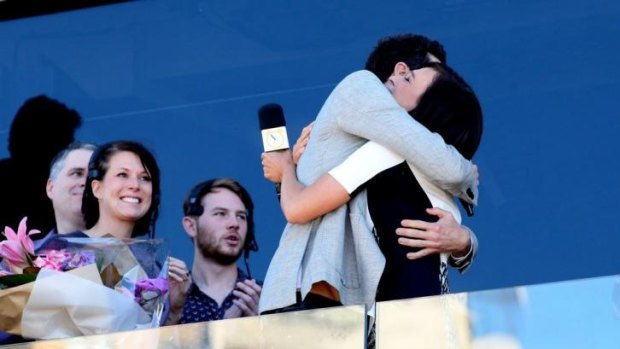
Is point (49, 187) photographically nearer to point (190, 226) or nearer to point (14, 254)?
point (190, 226)

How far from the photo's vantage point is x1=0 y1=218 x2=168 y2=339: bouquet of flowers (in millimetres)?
4742

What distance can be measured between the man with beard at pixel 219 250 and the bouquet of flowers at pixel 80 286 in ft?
2.95

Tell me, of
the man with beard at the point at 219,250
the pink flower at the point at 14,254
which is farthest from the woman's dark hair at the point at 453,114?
the pink flower at the point at 14,254

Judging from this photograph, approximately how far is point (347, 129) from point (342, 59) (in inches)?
90.1

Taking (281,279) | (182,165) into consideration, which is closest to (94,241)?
(281,279)

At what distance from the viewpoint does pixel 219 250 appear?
6504mm

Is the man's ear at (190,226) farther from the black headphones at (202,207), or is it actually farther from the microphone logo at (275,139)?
the microphone logo at (275,139)

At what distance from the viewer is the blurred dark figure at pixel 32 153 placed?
7.20 m

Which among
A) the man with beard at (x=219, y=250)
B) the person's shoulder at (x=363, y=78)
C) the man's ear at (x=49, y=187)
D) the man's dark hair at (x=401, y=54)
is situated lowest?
the man with beard at (x=219, y=250)

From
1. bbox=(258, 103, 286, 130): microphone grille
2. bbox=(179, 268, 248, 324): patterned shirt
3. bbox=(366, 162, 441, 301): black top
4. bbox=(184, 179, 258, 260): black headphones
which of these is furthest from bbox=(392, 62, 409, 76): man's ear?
bbox=(184, 179, 258, 260): black headphones

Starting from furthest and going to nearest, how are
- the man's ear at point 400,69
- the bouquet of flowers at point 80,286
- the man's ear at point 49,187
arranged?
the man's ear at point 49,187 < the man's ear at point 400,69 < the bouquet of flowers at point 80,286

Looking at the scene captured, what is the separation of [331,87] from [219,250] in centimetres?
113

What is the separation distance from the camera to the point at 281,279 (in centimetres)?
489

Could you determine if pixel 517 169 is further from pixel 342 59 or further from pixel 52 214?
pixel 52 214
